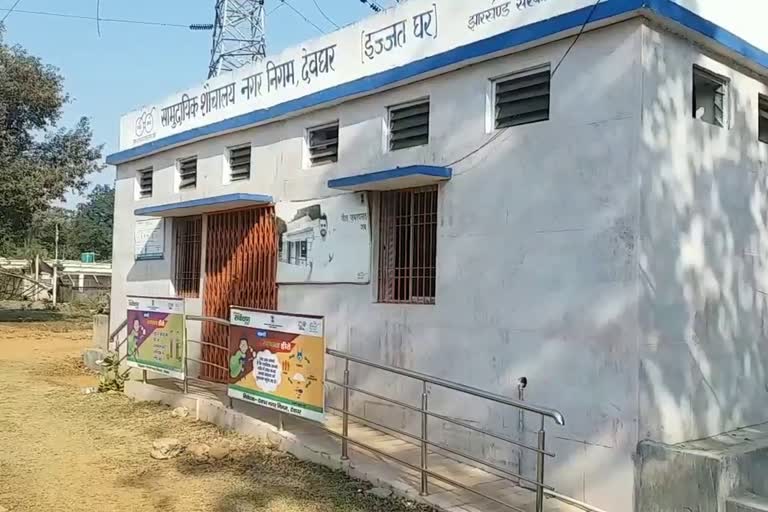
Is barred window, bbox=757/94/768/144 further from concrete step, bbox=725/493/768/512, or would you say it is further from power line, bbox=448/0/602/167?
concrete step, bbox=725/493/768/512

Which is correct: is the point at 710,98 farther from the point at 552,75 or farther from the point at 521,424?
the point at 521,424

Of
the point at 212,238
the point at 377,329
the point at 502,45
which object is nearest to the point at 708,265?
the point at 502,45

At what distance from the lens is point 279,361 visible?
694cm

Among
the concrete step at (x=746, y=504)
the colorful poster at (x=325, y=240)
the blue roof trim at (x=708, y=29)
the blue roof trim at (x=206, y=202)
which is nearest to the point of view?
the concrete step at (x=746, y=504)

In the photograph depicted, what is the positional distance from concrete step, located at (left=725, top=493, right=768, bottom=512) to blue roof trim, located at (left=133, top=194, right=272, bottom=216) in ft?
19.7

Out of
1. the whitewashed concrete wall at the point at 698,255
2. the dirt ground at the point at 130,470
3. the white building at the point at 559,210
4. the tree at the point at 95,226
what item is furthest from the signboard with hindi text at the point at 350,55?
the tree at the point at 95,226

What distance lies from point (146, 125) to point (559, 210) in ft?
27.9

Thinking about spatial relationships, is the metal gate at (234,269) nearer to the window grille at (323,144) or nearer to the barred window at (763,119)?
the window grille at (323,144)

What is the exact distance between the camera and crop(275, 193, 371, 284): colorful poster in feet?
25.3

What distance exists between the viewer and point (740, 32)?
249 inches

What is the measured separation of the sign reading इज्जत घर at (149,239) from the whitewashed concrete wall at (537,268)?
4.42 metres

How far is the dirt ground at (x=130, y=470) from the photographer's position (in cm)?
561

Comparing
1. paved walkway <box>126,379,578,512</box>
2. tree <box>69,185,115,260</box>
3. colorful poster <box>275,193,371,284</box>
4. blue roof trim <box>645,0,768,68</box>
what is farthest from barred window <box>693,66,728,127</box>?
tree <box>69,185,115,260</box>

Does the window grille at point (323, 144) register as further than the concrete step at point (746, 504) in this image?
Yes
